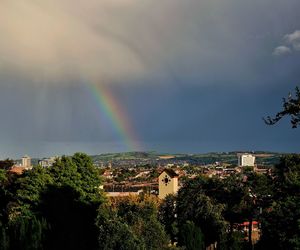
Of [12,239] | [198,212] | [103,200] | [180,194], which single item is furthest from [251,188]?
[12,239]

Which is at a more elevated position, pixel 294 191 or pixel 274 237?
pixel 294 191

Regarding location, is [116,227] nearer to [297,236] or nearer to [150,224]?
[150,224]

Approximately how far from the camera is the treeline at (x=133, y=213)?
91.0ft

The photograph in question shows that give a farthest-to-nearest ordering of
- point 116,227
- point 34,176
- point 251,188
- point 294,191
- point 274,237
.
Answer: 1. point 251,188
2. point 34,176
3. point 294,191
4. point 274,237
5. point 116,227

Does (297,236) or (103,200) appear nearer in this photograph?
(297,236)

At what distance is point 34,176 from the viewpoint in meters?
42.7

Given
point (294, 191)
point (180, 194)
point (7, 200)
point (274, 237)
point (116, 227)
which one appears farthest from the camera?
point (180, 194)

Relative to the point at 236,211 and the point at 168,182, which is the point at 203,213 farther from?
the point at 168,182

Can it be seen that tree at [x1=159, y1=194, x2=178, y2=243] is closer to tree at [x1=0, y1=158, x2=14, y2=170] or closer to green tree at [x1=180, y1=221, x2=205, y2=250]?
green tree at [x1=180, y1=221, x2=205, y2=250]

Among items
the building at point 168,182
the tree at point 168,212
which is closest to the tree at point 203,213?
Result: the tree at point 168,212

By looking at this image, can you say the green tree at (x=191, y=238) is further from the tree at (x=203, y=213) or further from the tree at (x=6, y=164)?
the tree at (x=6, y=164)

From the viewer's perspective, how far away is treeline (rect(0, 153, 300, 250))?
91.0ft

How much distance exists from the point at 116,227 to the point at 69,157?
20.4 meters

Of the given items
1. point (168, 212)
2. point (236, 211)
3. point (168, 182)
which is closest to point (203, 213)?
point (168, 212)
